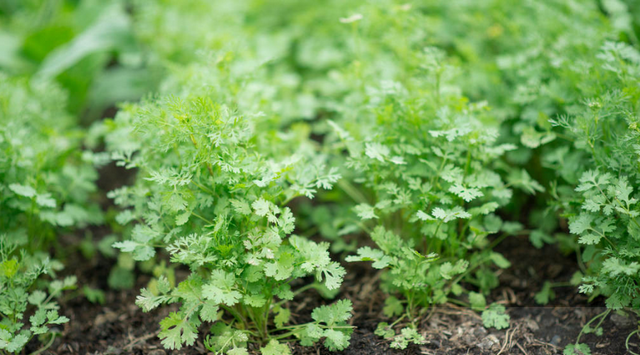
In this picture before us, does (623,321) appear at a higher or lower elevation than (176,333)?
lower

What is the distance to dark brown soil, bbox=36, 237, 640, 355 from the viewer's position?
6.27ft

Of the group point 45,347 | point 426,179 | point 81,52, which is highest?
point 81,52

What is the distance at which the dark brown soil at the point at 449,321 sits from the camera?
1.91 m

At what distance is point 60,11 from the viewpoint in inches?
166

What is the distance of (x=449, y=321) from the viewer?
6.73 ft

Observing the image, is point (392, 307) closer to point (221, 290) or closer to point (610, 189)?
point (221, 290)

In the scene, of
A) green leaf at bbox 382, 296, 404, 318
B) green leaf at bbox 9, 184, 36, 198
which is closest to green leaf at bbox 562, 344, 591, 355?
green leaf at bbox 382, 296, 404, 318

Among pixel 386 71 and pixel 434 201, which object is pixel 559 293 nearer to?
pixel 434 201

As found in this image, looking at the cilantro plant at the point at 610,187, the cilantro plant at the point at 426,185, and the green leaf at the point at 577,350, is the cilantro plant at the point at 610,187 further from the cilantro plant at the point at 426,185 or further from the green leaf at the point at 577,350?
the cilantro plant at the point at 426,185

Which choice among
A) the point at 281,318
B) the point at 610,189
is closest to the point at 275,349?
the point at 281,318

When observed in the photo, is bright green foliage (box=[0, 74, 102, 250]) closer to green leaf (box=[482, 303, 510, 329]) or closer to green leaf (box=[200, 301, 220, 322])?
green leaf (box=[200, 301, 220, 322])

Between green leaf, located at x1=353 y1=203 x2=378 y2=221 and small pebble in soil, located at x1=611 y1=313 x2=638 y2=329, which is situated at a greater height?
green leaf, located at x1=353 y1=203 x2=378 y2=221

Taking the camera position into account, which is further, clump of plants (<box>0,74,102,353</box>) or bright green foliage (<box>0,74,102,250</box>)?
bright green foliage (<box>0,74,102,250</box>)

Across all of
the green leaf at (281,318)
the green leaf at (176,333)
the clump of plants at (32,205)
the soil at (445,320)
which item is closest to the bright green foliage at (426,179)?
the soil at (445,320)
